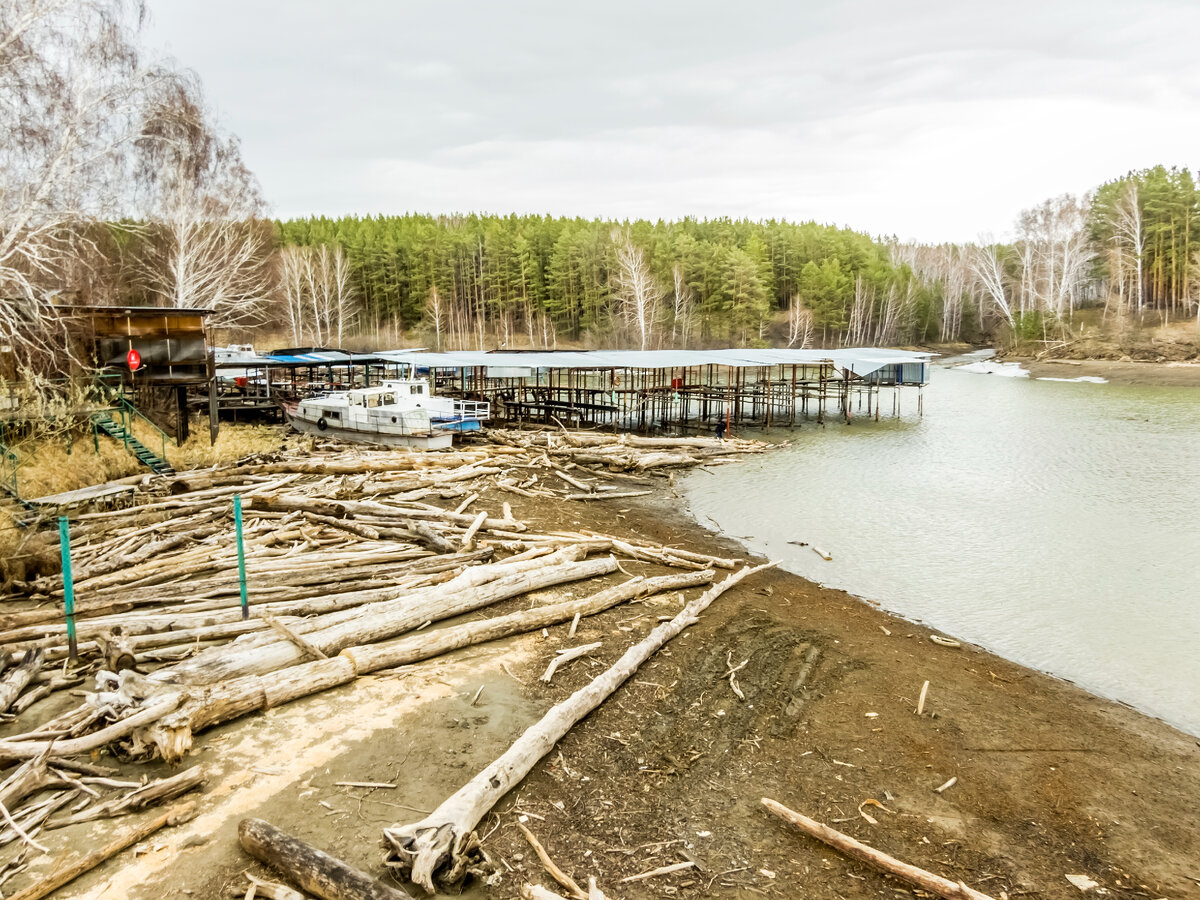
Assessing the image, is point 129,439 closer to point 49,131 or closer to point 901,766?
point 49,131

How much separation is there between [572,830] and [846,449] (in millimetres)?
27876

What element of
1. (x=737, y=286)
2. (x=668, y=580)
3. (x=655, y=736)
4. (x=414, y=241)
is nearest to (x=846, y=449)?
(x=668, y=580)

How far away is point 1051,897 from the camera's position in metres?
5.40

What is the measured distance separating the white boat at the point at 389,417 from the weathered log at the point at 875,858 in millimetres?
21207

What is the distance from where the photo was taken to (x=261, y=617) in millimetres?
9078

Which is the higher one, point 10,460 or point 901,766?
point 10,460

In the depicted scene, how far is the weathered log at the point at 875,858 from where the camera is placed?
16.6 feet

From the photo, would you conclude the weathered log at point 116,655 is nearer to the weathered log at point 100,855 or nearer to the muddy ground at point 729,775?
the muddy ground at point 729,775

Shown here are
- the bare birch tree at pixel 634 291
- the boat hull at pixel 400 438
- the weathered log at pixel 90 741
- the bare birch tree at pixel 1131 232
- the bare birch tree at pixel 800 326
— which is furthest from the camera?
the bare birch tree at pixel 800 326

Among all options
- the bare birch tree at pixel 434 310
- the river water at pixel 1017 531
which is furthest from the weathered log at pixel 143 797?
the bare birch tree at pixel 434 310

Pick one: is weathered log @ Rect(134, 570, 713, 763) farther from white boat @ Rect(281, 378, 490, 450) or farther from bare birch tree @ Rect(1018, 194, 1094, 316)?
bare birch tree @ Rect(1018, 194, 1094, 316)

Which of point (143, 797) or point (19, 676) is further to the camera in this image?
point (19, 676)

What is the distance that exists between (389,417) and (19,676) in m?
19.2

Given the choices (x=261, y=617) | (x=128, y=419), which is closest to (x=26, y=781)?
(x=261, y=617)
